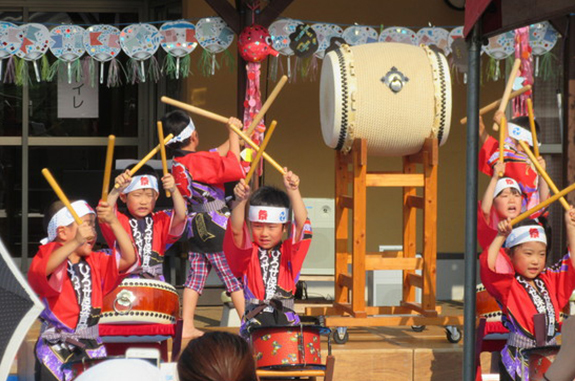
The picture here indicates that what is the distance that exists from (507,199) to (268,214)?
4.52 ft

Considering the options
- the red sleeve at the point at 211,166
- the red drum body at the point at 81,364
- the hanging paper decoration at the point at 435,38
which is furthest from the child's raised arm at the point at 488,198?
the red drum body at the point at 81,364

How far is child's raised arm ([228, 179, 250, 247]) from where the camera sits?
4824 mm

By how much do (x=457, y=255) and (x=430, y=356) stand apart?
2.22 m

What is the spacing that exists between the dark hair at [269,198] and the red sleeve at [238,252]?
14 centimetres

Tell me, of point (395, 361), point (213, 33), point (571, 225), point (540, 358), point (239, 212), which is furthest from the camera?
point (213, 33)

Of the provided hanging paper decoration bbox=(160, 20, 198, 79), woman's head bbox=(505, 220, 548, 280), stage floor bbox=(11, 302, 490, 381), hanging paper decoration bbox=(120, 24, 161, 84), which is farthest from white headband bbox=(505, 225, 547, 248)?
hanging paper decoration bbox=(120, 24, 161, 84)

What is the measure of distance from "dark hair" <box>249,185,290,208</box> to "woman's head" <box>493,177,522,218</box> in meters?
1.22

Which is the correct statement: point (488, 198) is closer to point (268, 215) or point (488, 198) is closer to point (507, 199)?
point (507, 199)

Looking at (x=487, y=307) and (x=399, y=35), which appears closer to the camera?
(x=487, y=307)

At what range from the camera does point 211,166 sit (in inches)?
234

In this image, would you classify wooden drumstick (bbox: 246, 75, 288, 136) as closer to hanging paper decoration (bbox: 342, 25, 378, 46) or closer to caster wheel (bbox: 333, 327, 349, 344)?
caster wheel (bbox: 333, 327, 349, 344)

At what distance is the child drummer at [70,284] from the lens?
14.2 ft

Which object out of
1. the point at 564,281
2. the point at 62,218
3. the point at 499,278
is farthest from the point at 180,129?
the point at 564,281

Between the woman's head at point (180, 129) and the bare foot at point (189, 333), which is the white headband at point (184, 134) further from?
the bare foot at point (189, 333)
